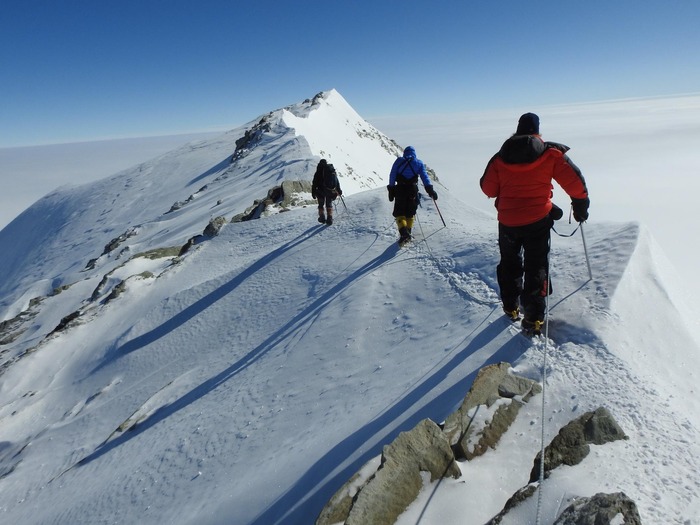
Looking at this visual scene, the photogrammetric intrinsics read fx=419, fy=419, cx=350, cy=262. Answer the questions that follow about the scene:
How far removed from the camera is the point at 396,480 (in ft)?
10.9

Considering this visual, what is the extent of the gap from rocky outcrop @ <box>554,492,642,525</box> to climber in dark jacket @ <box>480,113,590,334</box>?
252cm

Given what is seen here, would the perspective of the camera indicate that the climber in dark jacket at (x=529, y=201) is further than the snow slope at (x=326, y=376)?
Yes

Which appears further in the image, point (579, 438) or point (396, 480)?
point (579, 438)

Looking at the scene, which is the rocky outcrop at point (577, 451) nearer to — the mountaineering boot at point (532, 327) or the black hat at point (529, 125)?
the mountaineering boot at point (532, 327)

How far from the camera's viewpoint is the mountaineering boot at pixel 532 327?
16.5 ft

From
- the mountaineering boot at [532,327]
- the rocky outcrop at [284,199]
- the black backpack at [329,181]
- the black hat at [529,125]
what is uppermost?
the black hat at [529,125]

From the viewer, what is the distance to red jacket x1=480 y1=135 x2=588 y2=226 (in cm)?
447

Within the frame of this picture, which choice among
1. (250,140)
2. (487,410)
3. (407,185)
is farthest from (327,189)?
(250,140)

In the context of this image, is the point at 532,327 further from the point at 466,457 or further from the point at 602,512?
the point at 602,512

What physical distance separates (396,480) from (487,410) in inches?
45.7

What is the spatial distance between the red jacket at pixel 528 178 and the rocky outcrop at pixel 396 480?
269 cm

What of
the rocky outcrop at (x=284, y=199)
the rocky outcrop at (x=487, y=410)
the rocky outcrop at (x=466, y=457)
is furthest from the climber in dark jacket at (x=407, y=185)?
the rocky outcrop at (x=284, y=199)

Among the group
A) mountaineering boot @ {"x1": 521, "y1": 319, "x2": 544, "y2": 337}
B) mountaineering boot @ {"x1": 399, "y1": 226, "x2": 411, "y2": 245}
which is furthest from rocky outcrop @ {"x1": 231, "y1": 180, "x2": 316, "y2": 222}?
mountaineering boot @ {"x1": 521, "y1": 319, "x2": 544, "y2": 337}

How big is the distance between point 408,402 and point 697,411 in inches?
108
